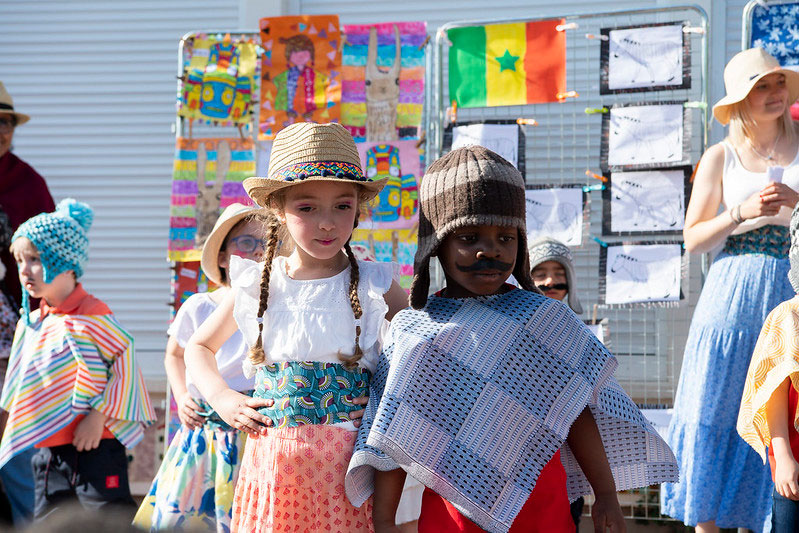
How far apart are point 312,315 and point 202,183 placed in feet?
9.71

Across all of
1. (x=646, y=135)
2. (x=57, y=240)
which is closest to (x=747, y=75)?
(x=646, y=135)

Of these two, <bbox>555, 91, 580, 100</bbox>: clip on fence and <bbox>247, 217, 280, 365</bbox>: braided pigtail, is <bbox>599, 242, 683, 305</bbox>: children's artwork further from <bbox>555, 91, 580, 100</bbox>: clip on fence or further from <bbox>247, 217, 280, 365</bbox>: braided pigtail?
<bbox>247, 217, 280, 365</bbox>: braided pigtail

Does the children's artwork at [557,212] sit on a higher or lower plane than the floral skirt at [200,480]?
higher

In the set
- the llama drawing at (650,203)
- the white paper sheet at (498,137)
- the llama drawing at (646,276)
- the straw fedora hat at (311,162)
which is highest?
the white paper sheet at (498,137)

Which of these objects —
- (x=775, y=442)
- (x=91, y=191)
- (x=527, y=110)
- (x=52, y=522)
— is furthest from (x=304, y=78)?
(x=52, y=522)

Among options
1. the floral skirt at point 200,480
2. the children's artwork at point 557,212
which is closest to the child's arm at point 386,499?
the floral skirt at point 200,480

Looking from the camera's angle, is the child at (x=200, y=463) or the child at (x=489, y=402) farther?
the child at (x=200, y=463)

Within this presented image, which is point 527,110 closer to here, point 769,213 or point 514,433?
point 769,213

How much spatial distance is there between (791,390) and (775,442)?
6.7 inches

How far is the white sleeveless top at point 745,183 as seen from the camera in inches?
155

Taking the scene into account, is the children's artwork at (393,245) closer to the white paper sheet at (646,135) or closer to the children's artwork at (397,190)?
the children's artwork at (397,190)

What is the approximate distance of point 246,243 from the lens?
3.94m

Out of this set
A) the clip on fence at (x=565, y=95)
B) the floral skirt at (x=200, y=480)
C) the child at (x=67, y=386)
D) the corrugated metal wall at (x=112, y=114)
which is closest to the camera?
the floral skirt at (x=200, y=480)

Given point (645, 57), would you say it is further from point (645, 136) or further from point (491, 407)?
point (491, 407)
